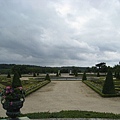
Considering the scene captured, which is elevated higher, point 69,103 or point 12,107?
point 12,107

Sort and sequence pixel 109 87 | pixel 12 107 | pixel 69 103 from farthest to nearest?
1. pixel 109 87
2. pixel 69 103
3. pixel 12 107

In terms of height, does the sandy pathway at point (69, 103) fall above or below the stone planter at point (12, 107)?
below

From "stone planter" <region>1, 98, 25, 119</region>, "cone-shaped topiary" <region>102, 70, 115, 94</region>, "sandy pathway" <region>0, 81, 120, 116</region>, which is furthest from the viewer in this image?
"cone-shaped topiary" <region>102, 70, 115, 94</region>

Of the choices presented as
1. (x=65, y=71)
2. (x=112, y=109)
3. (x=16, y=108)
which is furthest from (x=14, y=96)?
(x=65, y=71)

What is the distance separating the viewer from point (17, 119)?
715 cm

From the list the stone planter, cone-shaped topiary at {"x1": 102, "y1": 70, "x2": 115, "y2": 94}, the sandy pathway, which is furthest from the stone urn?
cone-shaped topiary at {"x1": 102, "y1": 70, "x2": 115, "y2": 94}

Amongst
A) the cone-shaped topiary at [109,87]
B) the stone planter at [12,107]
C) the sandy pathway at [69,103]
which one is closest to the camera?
the stone planter at [12,107]

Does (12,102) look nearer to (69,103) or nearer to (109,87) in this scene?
(69,103)

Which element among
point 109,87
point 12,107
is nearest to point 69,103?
point 109,87

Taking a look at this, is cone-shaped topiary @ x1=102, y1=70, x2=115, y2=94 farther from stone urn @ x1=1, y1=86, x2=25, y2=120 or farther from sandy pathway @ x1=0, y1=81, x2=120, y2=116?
stone urn @ x1=1, y1=86, x2=25, y2=120

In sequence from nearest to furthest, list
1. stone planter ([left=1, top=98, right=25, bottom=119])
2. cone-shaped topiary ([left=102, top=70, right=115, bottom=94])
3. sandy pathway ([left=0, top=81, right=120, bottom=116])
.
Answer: stone planter ([left=1, top=98, right=25, bottom=119]) → sandy pathway ([left=0, top=81, right=120, bottom=116]) → cone-shaped topiary ([left=102, top=70, right=115, bottom=94])

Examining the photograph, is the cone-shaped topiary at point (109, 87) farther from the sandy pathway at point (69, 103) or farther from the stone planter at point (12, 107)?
the stone planter at point (12, 107)

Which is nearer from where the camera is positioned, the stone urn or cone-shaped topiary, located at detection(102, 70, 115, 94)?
the stone urn

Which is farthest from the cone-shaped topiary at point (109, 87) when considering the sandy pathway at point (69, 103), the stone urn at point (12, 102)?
the stone urn at point (12, 102)
